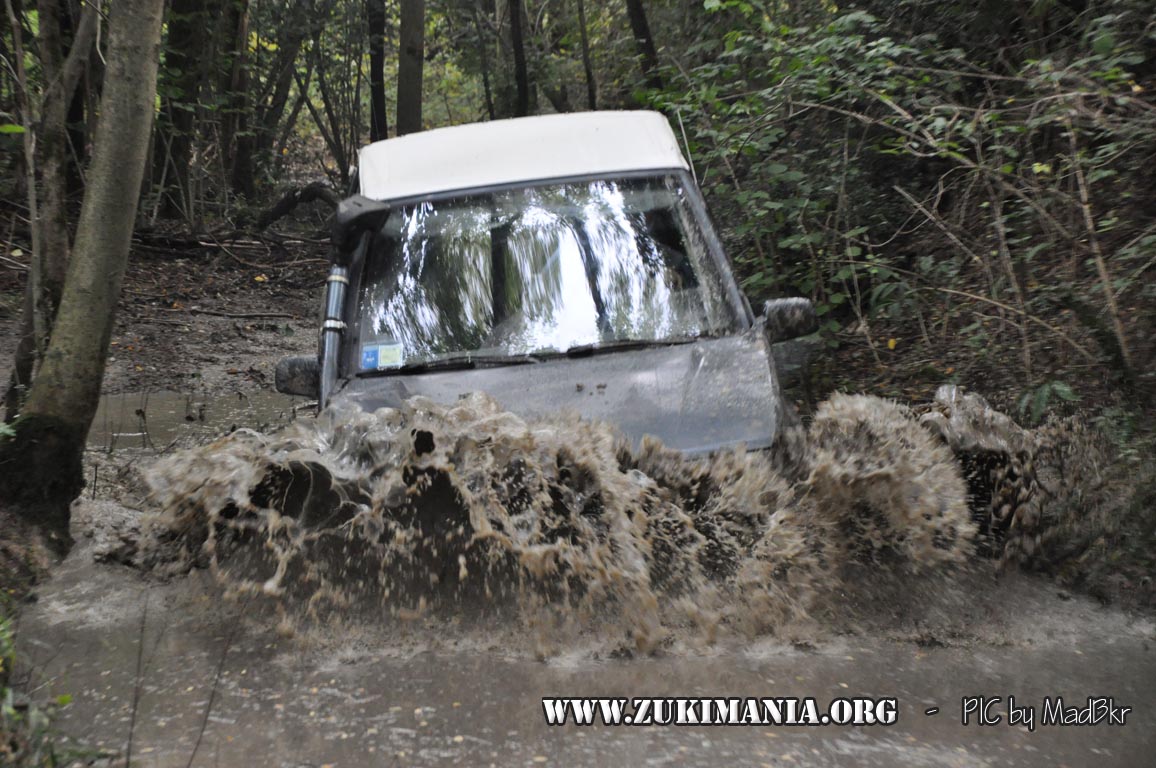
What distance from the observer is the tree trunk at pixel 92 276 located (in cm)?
446

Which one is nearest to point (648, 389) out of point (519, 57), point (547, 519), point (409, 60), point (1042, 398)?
point (547, 519)

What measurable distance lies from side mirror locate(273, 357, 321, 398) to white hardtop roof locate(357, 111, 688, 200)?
3.09ft

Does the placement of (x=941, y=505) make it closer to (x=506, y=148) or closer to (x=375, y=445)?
(x=375, y=445)

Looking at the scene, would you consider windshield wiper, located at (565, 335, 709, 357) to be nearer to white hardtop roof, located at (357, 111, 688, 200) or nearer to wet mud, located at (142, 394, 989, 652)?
wet mud, located at (142, 394, 989, 652)

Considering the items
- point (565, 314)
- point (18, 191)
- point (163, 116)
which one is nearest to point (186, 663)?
Result: point (565, 314)

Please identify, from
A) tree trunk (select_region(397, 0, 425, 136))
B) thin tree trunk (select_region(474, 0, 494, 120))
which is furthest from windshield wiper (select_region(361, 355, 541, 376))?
thin tree trunk (select_region(474, 0, 494, 120))

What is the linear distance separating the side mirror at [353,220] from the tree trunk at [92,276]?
0.89m

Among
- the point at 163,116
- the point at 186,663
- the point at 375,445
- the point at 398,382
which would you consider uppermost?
the point at 163,116

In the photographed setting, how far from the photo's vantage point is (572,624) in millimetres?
3516

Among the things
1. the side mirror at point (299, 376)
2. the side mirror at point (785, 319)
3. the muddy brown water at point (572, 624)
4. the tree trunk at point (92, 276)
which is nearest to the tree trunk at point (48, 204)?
the tree trunk at point (92, 276)

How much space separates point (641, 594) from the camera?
346cm

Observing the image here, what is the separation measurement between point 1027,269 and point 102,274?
17.9ft

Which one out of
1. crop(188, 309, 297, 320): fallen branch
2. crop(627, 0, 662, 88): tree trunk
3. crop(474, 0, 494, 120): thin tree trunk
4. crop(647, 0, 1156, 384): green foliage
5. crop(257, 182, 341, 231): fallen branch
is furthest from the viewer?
crop(474, 0, 494, 120): thin tree trunk

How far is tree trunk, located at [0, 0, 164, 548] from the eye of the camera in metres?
4.46
